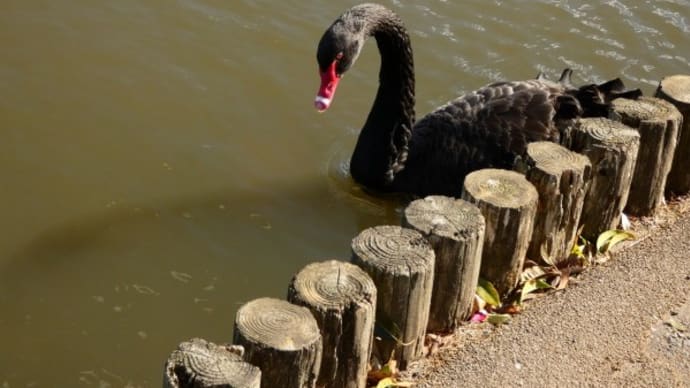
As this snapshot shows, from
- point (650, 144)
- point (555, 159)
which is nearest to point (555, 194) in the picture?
point (555, 159)

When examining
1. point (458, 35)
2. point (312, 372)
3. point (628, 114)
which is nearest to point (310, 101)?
point (458, 35)

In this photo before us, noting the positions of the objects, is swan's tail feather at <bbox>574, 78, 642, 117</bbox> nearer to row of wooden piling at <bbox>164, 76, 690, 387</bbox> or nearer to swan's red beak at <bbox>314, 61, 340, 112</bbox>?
row of wooden piling at <bbox>164, 76, 690, 387</bbox>

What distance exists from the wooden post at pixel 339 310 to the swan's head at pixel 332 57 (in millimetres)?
2015

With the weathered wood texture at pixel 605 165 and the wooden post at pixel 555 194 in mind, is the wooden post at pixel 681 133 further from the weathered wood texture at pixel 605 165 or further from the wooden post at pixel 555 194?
the wooden post at pixel 555 194

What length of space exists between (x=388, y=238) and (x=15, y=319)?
193 centimetres

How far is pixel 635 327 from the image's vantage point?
3518mm

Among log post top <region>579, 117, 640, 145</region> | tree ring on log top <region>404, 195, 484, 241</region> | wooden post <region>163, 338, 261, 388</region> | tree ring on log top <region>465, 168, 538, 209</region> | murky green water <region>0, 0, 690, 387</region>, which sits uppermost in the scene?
log post top <region>579, 117, 640, 145</region>

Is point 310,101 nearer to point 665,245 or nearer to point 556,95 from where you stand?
point 556,95

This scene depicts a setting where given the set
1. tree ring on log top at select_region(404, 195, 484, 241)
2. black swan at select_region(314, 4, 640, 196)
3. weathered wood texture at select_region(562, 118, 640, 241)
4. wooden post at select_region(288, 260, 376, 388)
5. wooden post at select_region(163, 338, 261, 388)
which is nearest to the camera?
wooden post at select_region(163, 338, 261, 388)

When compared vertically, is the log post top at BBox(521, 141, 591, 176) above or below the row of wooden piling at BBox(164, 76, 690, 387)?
A: above

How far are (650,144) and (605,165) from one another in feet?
1.16

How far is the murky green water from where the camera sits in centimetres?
434

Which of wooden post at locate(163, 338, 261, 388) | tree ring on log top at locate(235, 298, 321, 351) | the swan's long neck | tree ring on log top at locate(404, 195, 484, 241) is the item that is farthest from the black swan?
wooden post at locate(163, 338, 261, 388)

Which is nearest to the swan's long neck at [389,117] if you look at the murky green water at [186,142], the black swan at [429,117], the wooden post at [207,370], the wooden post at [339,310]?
the black swan at [429,117]
